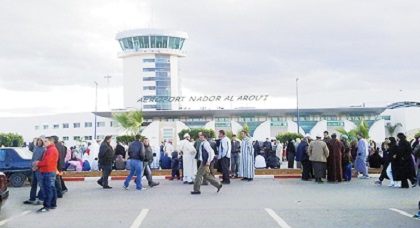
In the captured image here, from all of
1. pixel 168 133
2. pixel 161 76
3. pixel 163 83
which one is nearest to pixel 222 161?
pixel 168 133

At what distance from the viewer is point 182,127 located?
225ft

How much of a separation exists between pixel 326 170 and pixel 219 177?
156 inches

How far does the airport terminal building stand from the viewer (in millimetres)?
86562

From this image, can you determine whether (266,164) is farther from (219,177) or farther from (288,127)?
(288,127)

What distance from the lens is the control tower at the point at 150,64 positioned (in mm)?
97562

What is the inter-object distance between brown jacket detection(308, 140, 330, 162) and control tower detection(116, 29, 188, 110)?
258 ft

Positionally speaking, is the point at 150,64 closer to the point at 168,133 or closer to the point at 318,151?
the point at 168,133

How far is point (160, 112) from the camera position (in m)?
87.7

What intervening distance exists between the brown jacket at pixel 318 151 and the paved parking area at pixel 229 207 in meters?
1.13

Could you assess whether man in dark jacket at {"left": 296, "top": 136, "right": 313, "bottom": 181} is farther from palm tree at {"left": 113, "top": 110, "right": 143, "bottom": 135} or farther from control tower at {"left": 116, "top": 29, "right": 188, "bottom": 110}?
control tower at {"left": 116, "top": 29, "right": 188, "bottom": 110}

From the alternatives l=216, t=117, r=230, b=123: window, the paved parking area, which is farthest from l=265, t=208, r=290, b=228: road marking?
l=216, t=117, r=230, b=123: window

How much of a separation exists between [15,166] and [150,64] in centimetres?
8249

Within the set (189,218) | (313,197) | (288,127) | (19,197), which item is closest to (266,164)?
(313,197)

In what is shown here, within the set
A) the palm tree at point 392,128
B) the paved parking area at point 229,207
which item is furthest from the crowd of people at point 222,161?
the palm tree at point 392,128
